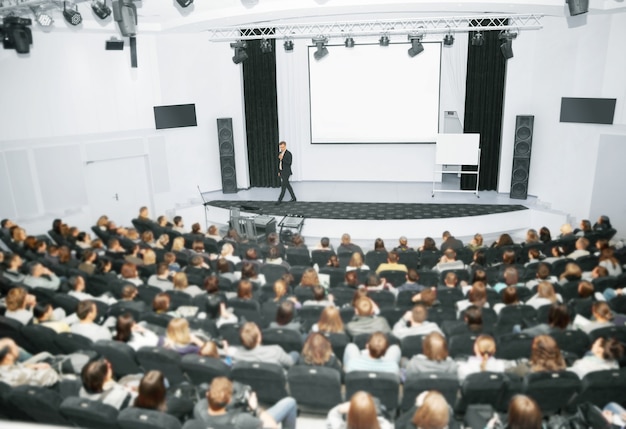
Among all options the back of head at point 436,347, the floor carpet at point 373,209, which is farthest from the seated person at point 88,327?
the floor carpet at point 373,209

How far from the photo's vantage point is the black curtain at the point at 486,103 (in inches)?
512

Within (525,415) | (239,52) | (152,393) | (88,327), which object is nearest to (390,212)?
(239,52)

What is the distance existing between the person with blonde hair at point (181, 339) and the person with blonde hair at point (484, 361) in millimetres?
2514

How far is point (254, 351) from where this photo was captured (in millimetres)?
4664

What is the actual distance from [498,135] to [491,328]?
8.99 m

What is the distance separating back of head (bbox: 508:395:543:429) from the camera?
3.29 m

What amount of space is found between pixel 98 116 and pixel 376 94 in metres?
7.33

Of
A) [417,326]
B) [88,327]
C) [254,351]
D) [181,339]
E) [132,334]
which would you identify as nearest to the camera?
[254,351]

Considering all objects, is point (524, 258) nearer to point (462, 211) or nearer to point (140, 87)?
point (462, 211)

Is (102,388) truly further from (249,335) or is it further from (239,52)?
(239,52)

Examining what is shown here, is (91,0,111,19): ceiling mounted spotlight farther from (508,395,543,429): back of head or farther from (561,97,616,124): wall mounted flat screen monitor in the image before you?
(561,97,616,124): wall mounted flat screen monitor

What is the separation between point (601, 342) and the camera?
459cm

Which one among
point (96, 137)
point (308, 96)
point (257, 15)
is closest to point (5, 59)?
point (96, 137)

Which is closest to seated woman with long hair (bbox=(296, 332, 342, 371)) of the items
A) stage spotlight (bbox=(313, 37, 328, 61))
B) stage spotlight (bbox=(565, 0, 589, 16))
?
stage spotlight (bbox=(565, 0, 589, 16))
